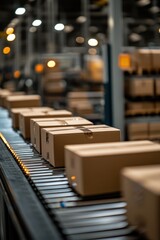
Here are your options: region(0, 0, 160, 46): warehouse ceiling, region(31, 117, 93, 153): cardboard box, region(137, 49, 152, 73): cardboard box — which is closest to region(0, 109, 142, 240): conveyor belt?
region(31, 117, 93, 153): cardboard box

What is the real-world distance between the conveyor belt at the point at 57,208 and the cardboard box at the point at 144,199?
0.14m

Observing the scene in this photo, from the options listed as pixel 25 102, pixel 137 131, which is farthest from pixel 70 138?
pixel 137 131

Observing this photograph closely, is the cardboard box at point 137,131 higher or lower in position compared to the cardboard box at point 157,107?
lower

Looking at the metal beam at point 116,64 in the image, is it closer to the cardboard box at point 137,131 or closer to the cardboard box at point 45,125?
the cardboard box at point 137,131

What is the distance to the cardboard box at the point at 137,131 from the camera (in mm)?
9703

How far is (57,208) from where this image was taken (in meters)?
3.26

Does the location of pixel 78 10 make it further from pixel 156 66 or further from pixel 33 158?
pixel 33 158

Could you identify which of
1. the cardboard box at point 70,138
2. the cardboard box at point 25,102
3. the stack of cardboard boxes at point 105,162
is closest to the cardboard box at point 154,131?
the cardboard box at point 25,102

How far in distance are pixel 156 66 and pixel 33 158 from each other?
5.56 m

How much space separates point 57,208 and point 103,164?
1.52ft

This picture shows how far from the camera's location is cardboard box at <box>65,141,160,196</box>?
3.23 meters

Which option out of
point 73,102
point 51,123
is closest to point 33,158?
point 51,123

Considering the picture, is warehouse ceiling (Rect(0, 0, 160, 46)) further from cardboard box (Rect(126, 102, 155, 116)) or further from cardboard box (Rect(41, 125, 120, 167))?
cardboard box (Rect(41, 125, 120, 167))

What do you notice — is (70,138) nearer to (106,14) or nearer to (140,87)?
(140,87)
